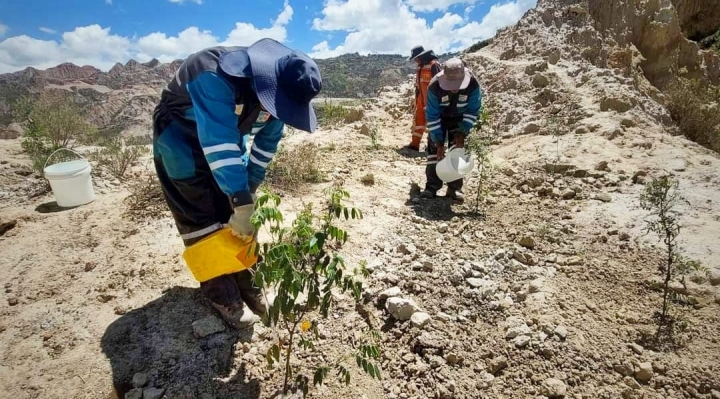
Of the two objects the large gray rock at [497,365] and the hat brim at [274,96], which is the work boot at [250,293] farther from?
the large gray rock at [497,365]

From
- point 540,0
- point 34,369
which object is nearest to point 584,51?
point 540,0

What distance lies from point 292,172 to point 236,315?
2.21 meters

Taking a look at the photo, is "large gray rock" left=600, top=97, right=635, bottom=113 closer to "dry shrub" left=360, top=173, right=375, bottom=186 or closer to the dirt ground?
the dirt ground

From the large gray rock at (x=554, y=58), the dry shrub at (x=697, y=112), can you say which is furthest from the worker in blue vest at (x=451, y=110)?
the large gray rock at (x=554, y=58)

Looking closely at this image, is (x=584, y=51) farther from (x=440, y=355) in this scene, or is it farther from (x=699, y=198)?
(x=440, y=355)

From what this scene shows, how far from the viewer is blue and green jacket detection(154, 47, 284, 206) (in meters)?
1.78

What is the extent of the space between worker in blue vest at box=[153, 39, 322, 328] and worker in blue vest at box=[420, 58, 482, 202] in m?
2.20

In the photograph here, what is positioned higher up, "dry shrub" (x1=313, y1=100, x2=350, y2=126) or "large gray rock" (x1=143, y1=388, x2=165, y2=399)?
"dry shrub" (x1=313, y1=100, x2=350, y2=126)

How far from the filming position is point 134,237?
3084mm

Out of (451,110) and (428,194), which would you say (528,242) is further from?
(451,110)

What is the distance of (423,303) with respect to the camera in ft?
8.13

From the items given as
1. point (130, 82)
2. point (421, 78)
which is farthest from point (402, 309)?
point (130, 82)

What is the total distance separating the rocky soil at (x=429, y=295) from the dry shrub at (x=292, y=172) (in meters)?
0.18

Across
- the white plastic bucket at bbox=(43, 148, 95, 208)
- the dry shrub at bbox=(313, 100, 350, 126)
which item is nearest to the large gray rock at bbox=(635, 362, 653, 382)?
the white plastic bucket at bbox=(43, 148, 95, 208)
